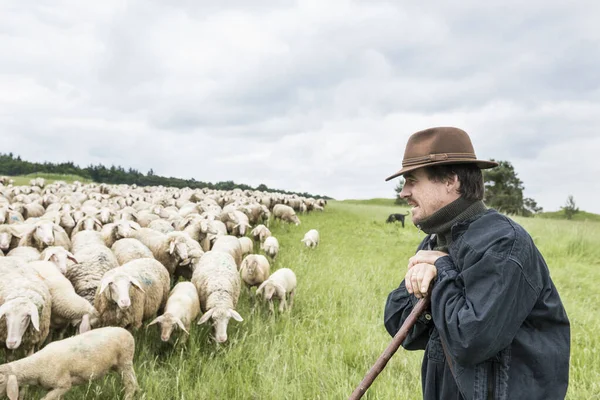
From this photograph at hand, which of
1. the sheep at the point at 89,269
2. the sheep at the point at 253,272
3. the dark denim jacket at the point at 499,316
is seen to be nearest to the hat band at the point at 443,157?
the dark denim jacket at the point at 499,316

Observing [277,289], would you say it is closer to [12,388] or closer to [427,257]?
[12,388]

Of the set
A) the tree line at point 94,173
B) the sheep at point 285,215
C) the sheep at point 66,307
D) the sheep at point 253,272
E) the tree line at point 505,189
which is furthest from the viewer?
the tree line at point 94,173

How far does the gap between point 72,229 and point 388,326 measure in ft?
35.1

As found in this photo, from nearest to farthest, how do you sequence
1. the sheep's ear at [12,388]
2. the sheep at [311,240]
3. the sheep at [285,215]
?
the sheep's ear at [12,388] → the sheep at [311,240] → the sheep at [285,215]

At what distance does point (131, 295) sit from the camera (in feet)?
17.5

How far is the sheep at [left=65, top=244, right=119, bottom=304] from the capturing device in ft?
19.7

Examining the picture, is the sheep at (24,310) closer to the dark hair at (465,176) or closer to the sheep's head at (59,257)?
the sheep's head at (59,257)

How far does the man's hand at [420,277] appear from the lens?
185 centimetres

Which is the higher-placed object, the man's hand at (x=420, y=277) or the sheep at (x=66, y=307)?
the man's hand at (x=420, y=277)

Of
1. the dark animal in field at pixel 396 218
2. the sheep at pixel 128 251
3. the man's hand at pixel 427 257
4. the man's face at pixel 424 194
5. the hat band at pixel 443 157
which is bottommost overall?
the sheep at pixel 128 251

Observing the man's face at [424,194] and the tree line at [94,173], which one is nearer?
the man's face at [424,194]

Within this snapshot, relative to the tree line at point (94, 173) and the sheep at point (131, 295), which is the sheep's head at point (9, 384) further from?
the tree line at point (94, 173)

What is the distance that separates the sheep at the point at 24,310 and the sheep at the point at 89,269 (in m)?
0.81

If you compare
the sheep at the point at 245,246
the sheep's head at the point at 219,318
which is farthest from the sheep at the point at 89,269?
the sheep at the point at 245,246
